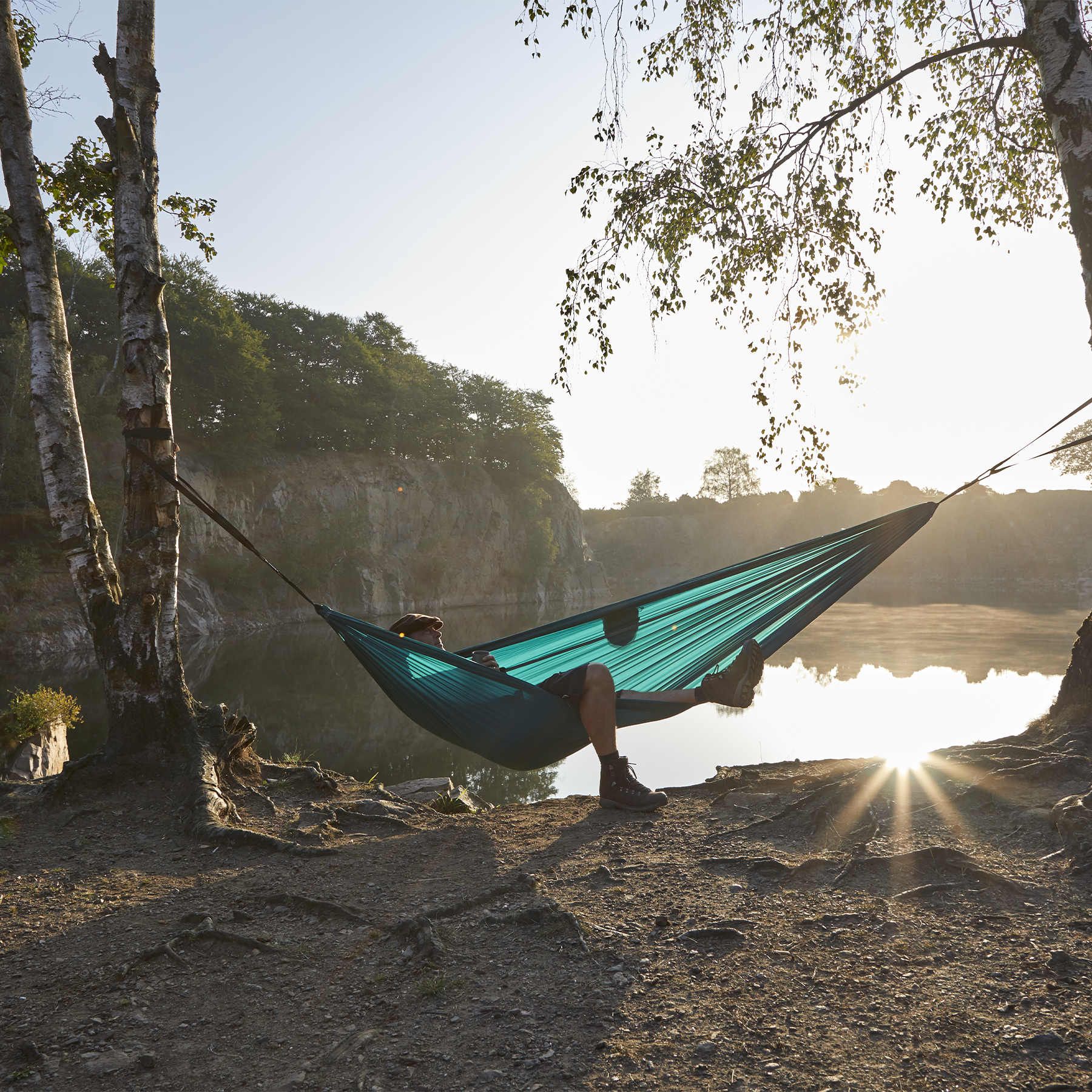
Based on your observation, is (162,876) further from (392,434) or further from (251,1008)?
(392,434)

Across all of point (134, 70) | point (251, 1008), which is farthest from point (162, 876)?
point (134, 70)

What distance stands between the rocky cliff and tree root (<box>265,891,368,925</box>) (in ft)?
43.2

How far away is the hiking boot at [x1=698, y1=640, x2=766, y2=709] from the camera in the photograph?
3.04 meters

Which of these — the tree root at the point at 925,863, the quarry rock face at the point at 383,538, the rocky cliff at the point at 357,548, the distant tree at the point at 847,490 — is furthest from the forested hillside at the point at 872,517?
the tree root at the point at 925,863

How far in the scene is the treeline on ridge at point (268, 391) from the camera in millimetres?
17109

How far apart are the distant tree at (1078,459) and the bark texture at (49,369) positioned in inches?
1327

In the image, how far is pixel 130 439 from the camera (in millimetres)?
3244

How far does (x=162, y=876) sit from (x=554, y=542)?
30857 millimetres

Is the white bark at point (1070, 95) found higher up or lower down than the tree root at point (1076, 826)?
higher up

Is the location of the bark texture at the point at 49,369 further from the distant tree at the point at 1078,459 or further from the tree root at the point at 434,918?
the distant tree at the point at 1078,459

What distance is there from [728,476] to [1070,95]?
49.6 m

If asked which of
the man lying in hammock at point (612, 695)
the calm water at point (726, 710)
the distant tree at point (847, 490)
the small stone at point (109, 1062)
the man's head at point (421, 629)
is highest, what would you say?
the distant tree at point (847, 490)

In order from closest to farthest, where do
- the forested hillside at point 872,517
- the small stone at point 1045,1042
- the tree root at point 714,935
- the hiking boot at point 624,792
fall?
the small stone at point 1045,1042 < the tree root at point 714,935 < the hiking boot at point 624,792 < the forested hillside at point 872,517

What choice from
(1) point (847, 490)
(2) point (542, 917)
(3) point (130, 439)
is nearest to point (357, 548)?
(3) point (130, 439)
